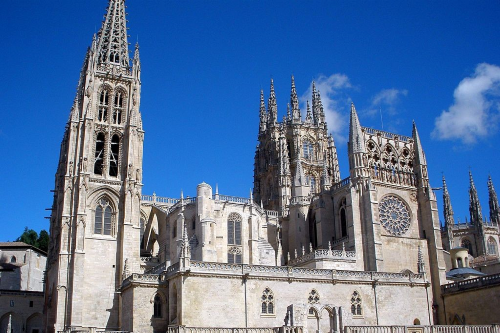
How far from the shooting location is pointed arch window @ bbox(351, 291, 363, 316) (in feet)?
131

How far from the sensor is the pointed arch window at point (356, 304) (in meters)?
39.9

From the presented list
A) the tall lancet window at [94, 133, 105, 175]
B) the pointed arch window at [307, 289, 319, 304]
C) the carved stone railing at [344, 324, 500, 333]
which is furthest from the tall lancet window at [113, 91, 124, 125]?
the carved stone railing at [344, 324, 500, 333]

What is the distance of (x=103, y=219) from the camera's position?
156 feet

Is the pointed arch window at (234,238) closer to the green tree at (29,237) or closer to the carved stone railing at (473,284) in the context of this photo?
the carved stone railing at (473,284)

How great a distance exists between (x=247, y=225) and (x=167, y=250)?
24.5ft

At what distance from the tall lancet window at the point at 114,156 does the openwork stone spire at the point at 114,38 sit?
805 cm

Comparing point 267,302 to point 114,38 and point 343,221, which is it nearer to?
point 343,221

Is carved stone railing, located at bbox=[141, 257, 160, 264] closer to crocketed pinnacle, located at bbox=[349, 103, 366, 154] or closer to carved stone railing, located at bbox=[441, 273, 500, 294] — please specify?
crocketed pinnacle, located at bbox=[349, 103, 366, 154]

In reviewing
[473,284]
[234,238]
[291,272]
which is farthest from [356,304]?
[234,238]

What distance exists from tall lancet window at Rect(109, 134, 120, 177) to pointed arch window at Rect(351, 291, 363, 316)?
79.0ft

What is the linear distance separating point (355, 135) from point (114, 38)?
85.9ft

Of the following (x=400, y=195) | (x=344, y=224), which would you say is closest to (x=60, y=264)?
(x=344, y=224)

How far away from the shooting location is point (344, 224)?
49.6 metres

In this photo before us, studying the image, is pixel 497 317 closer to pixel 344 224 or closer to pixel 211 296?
pixel 344 224
